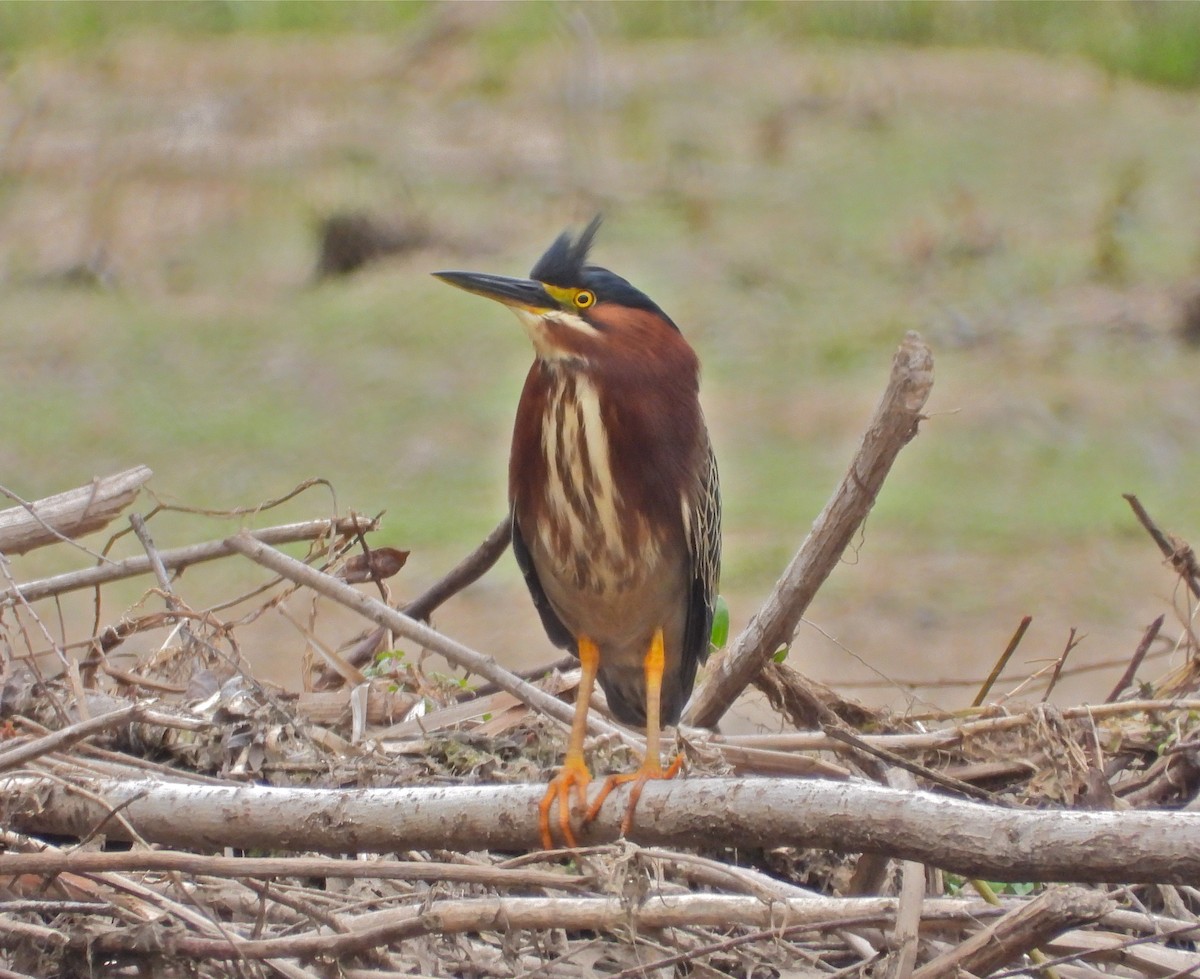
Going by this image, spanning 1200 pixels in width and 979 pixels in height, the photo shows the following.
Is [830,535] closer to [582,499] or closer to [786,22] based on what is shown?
[582,499]

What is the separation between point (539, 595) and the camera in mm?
3141

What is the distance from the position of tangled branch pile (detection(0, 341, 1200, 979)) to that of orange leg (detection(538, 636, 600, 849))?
0.12 feet

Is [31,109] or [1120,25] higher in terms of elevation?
[1120,25]

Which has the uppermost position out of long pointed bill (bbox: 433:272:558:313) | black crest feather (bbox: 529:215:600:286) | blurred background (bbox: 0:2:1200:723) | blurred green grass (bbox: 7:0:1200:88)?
blurred green grass (bbox: 7:0:1200:88)

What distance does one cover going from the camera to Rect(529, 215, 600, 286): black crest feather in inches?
113

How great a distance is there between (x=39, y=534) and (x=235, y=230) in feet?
21.2

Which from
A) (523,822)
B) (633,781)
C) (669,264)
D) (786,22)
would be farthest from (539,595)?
(786,22)

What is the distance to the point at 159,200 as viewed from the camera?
923 centimetres

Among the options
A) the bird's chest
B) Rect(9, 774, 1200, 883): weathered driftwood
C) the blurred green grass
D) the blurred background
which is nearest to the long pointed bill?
the bird's chest

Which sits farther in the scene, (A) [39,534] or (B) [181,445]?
(B) [181,445]

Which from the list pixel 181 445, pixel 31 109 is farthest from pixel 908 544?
pixel 31 109

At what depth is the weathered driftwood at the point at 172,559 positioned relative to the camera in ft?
9.95

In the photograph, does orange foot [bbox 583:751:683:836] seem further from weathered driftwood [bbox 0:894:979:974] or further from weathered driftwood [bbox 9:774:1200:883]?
weathered driftwood [bbox 0:894:979:974]

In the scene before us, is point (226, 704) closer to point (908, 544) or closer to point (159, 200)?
point (908, 544)
